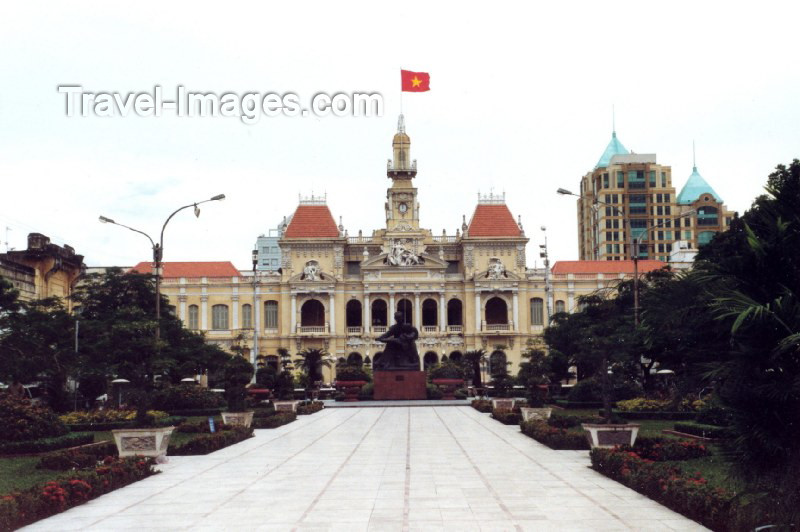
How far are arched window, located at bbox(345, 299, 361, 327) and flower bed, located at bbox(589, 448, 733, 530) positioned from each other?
7674 cm


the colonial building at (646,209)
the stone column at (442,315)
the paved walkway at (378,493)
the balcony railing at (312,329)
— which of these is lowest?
the paved walkway at (378,493)

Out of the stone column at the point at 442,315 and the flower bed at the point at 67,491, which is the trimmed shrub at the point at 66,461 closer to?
the flower bed at the point at 67,491

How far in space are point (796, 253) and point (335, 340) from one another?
264 feet

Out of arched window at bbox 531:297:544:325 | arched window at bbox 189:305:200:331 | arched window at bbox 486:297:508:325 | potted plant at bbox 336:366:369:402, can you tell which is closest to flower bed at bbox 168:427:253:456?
potted plant at bbox 336:366:369:402

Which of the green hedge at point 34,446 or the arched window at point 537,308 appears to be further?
the arched window at point 537,308

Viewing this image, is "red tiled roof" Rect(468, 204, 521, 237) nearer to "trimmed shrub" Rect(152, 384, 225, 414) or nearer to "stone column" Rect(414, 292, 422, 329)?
"stone column" Rect(414, 292, 422, 329)

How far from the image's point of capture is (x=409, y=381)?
173 feet

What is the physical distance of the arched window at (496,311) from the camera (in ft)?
305

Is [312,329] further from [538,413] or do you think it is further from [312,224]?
[538,413]

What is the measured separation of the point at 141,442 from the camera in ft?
65.1

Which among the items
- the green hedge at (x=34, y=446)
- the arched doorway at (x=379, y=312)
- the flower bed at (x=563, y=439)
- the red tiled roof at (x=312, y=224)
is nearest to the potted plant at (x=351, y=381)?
the arched doorway at (x=379, y=312)

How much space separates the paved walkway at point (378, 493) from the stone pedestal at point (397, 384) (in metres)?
27.9

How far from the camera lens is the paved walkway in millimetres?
12203

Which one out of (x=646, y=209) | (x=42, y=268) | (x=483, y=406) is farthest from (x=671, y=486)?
(x=646, y=209)
